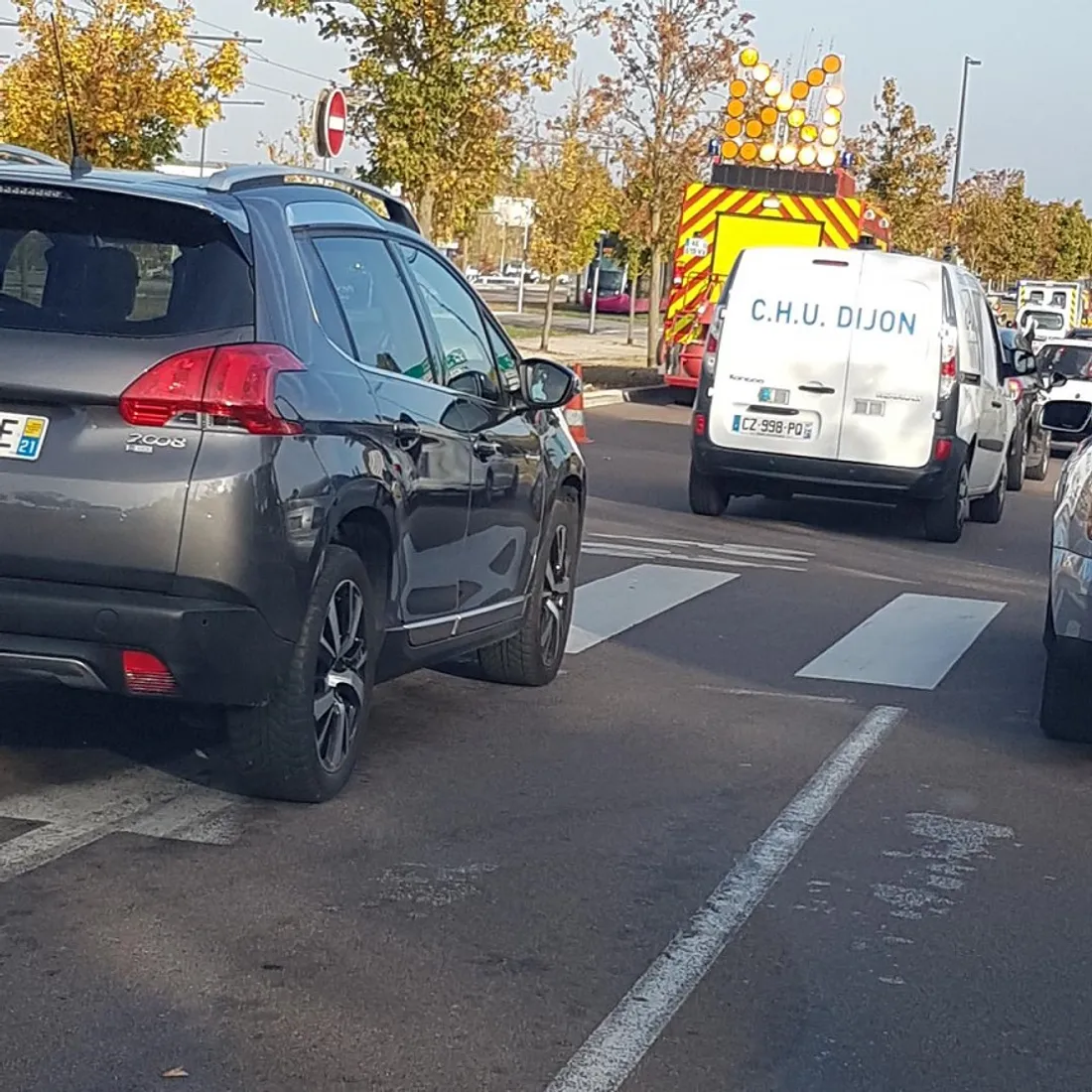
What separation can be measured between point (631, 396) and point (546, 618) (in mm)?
22696

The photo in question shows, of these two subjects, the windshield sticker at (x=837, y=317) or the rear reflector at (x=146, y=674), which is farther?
the windshield sticker at (x=837, y=317)

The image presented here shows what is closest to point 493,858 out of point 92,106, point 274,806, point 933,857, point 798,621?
point 274,806

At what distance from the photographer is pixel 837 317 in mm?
14539

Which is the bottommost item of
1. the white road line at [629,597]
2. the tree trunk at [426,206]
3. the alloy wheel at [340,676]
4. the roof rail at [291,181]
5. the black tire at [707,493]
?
the white road line at [629,597]

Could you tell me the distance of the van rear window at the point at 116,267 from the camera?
18.8ft

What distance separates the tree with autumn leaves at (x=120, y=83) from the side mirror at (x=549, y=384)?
18.6 metres

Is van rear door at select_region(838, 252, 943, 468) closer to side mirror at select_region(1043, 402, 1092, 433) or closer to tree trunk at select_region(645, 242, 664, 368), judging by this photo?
side mirror at select_region(1043, 402, 1092, 433)

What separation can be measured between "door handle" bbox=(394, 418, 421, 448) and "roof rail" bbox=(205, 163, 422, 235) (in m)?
0.83

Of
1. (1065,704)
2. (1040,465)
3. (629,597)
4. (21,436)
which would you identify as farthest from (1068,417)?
(1040,465)

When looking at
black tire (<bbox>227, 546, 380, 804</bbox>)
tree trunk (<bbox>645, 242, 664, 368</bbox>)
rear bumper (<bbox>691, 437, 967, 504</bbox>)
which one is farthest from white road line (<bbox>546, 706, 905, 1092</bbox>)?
tree trunk (<bbox>645, 242, 664, 368</bbox>)

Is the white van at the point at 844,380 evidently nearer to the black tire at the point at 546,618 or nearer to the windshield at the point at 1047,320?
the black tire at the point at 546,618

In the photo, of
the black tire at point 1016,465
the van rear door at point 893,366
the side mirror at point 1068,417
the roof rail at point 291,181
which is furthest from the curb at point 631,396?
the roof rail at point 291,181

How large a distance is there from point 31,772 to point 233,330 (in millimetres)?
1656

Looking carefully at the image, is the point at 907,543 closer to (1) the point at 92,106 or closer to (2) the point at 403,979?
(2) the point at 403,979
